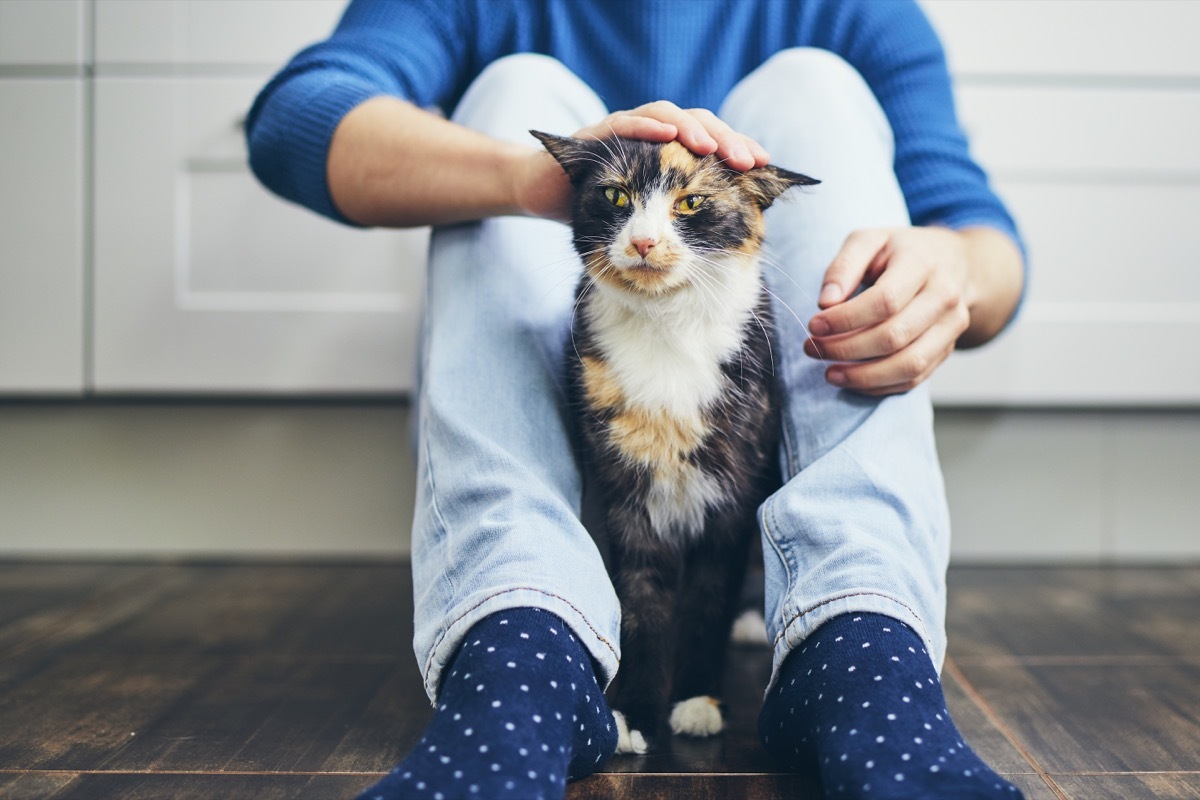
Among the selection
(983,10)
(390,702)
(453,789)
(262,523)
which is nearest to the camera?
(453,789)

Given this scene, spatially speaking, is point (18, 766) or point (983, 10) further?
point (983, 10)

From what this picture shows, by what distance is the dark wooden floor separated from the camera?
658 mm

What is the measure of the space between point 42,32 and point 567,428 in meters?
0.99

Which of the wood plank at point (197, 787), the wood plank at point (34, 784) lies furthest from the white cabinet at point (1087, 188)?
the wood plank at point (34, 784)

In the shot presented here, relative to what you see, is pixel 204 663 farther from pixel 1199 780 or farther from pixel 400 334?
pixel 1199 780

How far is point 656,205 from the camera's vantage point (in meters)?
0.70

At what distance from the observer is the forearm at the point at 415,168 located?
0.76 meters

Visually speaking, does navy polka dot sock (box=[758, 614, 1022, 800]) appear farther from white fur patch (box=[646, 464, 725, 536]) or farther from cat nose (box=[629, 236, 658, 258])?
cat nose (box=[629, 236, 658, 258])

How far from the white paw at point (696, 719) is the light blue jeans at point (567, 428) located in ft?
0.39

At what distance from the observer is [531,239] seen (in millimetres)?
818

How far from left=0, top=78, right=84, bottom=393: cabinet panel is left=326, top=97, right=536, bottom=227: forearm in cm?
63

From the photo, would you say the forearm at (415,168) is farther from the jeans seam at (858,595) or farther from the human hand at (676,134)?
the jeans seam at (858,595)

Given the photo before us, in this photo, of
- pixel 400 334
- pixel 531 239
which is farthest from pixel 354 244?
pixel 531 239

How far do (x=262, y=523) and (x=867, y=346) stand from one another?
39.1 inches
